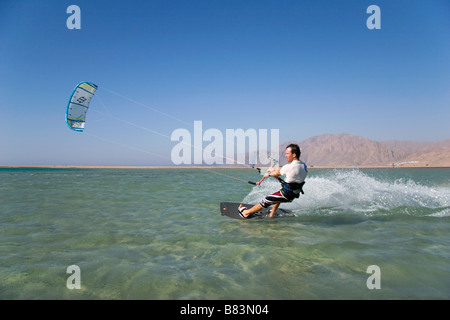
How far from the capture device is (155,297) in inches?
→ 144

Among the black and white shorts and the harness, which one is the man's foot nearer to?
the black and white shorts

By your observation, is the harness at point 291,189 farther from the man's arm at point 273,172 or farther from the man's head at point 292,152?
the man's head at point 292,152

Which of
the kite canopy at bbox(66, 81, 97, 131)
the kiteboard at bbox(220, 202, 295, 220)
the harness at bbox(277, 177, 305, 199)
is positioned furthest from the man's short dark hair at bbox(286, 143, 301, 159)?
the kite canopy at bbox(66, 81, 97, 131)

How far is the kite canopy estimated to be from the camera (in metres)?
12.9

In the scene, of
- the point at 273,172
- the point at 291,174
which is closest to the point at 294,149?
the point at 291,174

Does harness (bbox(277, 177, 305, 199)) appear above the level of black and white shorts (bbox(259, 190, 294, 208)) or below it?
above

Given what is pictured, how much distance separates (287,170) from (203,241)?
9.96ft

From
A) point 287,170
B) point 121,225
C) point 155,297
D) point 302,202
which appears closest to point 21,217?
point 121,225

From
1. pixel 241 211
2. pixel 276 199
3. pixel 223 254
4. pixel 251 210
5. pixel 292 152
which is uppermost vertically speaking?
pixel 292 152

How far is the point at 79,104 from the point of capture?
1354cm

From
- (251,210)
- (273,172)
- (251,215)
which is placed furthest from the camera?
(251,215)

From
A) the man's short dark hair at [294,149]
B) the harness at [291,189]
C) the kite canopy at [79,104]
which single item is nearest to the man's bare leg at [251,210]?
the harness at [291,189]

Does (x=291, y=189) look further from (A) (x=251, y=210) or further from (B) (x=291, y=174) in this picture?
(A) (x=251, y=210)
